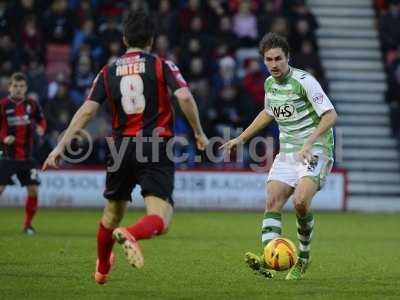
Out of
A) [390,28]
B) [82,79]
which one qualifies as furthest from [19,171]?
[390,28]

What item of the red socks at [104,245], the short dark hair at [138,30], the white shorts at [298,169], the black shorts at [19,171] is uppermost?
the short dark hair at [138,30]

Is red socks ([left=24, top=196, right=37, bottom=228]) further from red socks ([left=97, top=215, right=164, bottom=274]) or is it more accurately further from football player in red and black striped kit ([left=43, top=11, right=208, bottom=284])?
football player in red and black striped kit ([left=43, top=11, right=208, bottom=284])

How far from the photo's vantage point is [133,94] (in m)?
8.32

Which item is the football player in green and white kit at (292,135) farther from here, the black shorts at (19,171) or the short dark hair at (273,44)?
the black shorts at (19,171)

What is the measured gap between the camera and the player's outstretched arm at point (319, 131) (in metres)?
9.10

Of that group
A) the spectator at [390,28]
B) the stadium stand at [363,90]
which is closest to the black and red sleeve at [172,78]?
the stadium stand at [363,90]

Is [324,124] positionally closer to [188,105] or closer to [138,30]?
[188,105]

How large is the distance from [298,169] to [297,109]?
0.58 metres

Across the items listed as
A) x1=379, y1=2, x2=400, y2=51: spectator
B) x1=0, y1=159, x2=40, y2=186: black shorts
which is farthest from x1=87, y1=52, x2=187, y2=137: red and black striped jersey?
x1=379, y1=2, x2=400, y2=51: spectator

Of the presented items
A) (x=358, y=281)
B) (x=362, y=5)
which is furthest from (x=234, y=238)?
(x=362, y=5)

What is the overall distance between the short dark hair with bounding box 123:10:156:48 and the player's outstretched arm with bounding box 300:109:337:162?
5.96 ft

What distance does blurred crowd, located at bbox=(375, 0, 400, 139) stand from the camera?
23500mm

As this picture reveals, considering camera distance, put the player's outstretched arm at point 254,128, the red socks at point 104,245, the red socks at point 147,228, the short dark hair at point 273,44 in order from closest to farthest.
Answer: the red socks at point 147,228
the red socks at point 104,245
the short dark hair at point 273,44
the player's outstretched arm at point 254,128

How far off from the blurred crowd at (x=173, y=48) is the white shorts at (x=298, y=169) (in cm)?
1102
